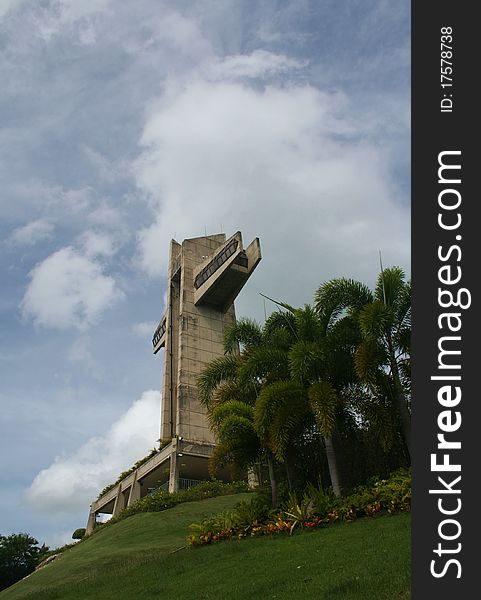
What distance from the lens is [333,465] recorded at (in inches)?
719

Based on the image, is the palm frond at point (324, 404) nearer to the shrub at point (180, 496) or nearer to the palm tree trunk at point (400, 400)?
the palm tree trunk at point (400, 400)

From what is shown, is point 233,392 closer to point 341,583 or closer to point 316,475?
point 316,475

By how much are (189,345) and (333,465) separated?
27495 mm

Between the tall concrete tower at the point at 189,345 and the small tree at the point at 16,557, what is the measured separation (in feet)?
17.4

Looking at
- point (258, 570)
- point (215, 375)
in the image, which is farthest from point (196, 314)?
point (258, 570)

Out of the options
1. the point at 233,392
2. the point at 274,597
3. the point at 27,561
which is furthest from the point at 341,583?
the point at 27,561

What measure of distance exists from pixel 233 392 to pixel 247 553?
734 centimetres

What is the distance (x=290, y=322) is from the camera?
2164cm

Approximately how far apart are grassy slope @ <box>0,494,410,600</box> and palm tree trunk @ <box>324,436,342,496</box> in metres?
2.22

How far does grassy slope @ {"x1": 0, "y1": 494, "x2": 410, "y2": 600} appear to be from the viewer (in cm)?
1095

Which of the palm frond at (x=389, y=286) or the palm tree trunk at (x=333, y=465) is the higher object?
the palm frond at (x=389, y=286)

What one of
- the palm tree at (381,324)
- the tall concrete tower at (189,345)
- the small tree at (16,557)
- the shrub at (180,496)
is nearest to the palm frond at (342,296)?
the palm tree at (381,324)

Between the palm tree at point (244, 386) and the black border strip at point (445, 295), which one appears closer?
the black border strip at point (445, 295)

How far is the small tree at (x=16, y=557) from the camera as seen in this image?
44.6m
